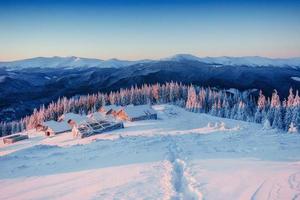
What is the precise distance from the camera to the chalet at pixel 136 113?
73.9 m

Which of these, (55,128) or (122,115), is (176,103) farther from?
(55,128)

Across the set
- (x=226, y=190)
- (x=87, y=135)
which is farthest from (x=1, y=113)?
(x=226, y=190)

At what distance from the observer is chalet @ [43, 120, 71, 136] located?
73.4 meters

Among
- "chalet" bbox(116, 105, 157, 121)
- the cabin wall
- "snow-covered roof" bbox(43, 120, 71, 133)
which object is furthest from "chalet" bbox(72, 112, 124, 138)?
"snow-covered roof" bbox(43, 120, 71, 133)

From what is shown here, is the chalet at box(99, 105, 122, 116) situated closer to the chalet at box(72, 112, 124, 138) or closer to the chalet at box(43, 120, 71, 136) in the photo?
the chalet at box(43, 120, 71, 136)

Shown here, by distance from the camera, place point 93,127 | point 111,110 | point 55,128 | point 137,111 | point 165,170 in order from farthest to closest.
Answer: point 111,110
point 137,111
point 55,128
point 93,127
point 165,170

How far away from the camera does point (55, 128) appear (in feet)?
244

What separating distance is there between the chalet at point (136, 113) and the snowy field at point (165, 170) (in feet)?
142

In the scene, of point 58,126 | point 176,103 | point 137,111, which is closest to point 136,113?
point 137,111

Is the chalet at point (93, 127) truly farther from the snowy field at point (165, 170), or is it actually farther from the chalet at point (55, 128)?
the snowy field at point (165, 170)

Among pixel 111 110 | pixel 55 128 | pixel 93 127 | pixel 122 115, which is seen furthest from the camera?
pixel 111 110

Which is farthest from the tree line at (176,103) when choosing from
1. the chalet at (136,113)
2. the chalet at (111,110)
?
the chalet at (136,113)

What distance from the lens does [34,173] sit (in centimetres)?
2044

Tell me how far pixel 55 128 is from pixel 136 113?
65.4ft
